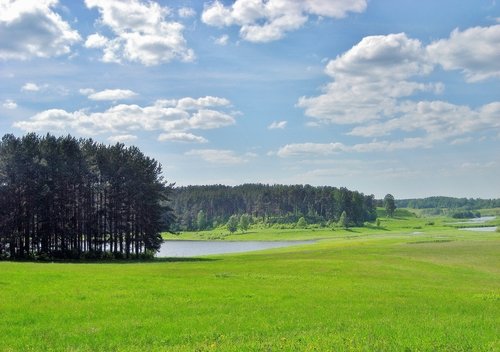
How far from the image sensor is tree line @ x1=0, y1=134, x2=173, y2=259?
7794 centimetres

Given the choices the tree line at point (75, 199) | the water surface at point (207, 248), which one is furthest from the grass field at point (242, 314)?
the water surface at point (207, 248)

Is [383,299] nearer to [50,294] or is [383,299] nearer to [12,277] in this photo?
[50,294]

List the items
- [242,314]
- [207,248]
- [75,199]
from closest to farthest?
[242,314], [75,199], [207,248]

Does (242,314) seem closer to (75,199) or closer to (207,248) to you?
(75,199)

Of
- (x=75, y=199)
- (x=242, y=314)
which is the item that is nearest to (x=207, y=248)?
(x=75, y=199)

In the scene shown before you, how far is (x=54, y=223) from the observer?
7938 centimetres

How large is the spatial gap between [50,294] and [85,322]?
819 centimetres

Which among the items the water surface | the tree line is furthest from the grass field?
the water surface

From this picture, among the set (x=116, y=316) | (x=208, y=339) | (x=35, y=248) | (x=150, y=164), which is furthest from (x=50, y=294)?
(x=150, y=164)

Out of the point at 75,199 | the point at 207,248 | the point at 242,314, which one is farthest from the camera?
the point at 207,248

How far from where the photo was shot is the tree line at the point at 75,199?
3068 inches

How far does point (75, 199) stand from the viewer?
85312 mm

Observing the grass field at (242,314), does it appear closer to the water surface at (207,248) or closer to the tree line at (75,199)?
the tree line at (75,199)

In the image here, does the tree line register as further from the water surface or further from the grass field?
the grass field
